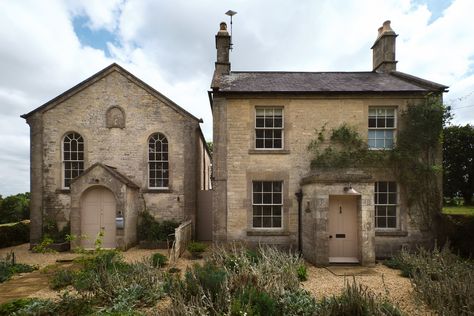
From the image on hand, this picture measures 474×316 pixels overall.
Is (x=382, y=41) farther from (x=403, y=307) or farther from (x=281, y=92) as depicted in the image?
(x=403, y=307)

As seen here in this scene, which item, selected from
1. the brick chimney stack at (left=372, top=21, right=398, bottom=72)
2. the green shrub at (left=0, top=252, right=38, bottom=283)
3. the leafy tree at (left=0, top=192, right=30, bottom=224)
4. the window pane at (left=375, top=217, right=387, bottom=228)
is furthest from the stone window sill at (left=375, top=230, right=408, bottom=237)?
the leafy tree at (left=0, top=192, right=30, bottom=224)

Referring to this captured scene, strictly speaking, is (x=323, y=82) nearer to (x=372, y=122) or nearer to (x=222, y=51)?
(x=372, y=122)

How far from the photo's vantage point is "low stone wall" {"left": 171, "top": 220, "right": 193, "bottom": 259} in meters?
10.9

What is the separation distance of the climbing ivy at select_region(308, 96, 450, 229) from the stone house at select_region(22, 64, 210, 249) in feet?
23.1

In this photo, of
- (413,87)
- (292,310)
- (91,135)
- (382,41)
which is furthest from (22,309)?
(382,41)

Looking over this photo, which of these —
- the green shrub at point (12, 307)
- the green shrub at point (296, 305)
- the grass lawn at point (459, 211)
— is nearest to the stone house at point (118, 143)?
the green shrub at point (12, 307)

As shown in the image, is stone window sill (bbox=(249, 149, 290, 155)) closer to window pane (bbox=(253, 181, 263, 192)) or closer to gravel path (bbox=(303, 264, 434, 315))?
window pane (bbox=(253, 181, 263, 192))

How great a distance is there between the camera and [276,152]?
12.3m

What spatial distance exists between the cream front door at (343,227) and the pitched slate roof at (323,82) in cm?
485

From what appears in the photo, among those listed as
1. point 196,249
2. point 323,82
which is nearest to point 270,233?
point 196,249

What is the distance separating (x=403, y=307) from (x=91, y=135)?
15.1 metres

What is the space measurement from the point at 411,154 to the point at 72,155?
54.3ft

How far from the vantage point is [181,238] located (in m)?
11.9

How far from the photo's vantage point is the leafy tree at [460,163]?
22.5 metres
